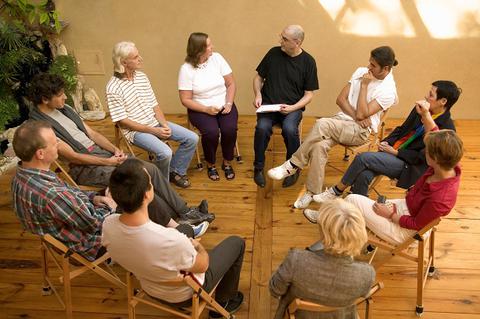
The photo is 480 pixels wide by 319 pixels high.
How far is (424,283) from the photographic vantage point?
9.11ft

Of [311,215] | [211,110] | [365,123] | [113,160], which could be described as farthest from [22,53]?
[365,123]

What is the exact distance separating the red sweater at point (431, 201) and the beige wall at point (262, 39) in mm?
2547

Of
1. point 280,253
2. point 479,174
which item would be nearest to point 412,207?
point 280,253

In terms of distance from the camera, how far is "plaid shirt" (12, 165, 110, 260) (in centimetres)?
228

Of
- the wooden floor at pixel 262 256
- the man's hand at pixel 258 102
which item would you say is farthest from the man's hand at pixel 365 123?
the man's hand at pixel 258 102

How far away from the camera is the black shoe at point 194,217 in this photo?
3.18m

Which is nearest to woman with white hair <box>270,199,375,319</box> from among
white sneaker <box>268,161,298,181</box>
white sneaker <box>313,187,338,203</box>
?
white sneaker <box>313,187,338,203</box>

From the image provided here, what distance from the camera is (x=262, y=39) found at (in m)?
4.76

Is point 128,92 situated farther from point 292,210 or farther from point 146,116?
point 292,210

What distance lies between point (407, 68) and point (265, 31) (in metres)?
1.58

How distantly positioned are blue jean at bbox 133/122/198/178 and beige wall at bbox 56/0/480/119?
1.44 meters

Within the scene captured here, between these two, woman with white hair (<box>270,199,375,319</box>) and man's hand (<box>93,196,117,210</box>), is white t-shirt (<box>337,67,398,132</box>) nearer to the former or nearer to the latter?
woman with white hair (<box>270,199,375,319</box>)

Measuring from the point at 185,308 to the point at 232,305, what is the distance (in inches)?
18.7

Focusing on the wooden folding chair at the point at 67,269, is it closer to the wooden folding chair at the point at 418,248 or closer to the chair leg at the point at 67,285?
the chair leg at the point at 67,285
